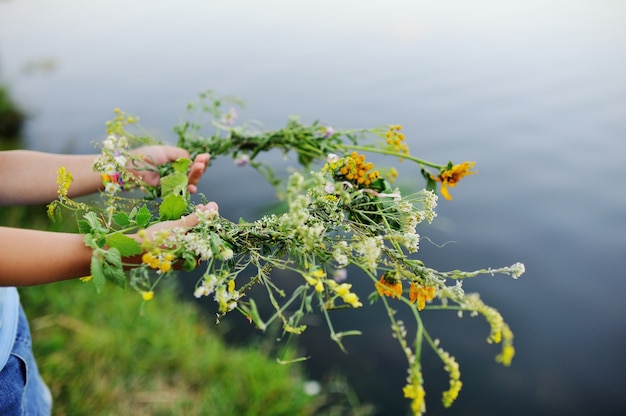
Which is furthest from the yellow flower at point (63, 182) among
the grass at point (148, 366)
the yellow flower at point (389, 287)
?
the grass at point (148, 366)

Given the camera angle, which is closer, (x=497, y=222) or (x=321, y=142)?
(x=321, y=142)

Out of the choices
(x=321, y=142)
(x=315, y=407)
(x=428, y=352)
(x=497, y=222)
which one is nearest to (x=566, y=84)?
(x=497, y=222)

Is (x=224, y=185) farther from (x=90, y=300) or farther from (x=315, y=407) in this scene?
(x=315, y=407)

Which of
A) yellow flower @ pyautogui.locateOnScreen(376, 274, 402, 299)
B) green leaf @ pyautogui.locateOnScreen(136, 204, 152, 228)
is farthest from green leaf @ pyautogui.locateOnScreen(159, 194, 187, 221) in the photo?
yellow flower @ pyautogui.locateOnScreen(376, 274, 402, 299)

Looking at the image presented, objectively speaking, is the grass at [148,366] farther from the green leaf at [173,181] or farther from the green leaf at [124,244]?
the green leaf at [124,244]

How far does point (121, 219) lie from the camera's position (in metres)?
1.10

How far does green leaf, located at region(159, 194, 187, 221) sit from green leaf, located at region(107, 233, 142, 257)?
17cm

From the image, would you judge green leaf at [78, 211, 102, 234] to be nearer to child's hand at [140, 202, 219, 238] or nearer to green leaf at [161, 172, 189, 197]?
child's hand at [140, 202, 219, 238]

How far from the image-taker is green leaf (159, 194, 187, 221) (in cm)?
118

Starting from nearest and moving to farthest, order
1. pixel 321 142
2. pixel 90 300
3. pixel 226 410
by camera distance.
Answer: pixel 321 142 → pixel 226 410 → pixel 90 300

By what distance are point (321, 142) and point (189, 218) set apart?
710 mm

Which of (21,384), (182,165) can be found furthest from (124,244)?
(21,384)

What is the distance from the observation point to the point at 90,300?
3461 mm

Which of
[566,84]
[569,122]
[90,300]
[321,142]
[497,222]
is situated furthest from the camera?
[566,84]
